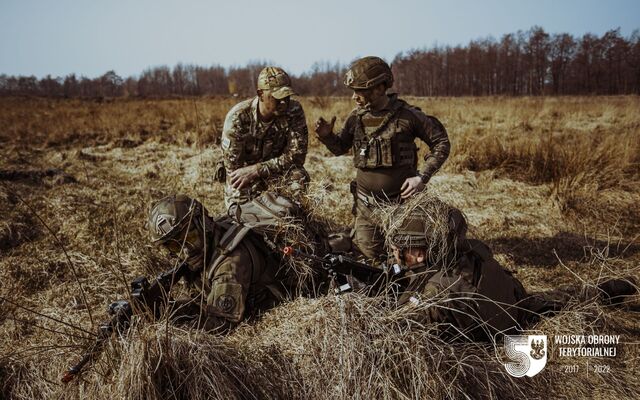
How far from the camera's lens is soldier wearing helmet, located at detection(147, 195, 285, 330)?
104 inches

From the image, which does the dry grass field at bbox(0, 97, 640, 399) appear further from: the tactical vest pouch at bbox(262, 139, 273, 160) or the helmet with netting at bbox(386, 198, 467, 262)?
the tactical vest pouch at bbox(262, 139, 273, 160)

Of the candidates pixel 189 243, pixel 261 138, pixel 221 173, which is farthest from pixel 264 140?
pixel 189 243

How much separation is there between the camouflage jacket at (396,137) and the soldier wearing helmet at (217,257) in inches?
52.1

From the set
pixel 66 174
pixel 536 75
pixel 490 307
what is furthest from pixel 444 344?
pixel 536 75

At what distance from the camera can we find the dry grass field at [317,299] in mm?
2150

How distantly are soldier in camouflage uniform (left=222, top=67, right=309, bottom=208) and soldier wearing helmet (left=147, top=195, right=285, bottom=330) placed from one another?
34.8 inches

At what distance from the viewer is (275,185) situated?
353 centimetres

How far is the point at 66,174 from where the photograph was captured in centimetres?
778

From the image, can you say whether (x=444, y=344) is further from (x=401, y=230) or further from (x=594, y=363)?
(x=594, y=363)

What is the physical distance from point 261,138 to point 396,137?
135cm

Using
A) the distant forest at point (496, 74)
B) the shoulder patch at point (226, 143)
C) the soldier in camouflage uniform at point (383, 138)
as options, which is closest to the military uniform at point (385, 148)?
the soldier in camouflage uniform at point (383, 138)

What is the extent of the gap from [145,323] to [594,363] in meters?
2.72
